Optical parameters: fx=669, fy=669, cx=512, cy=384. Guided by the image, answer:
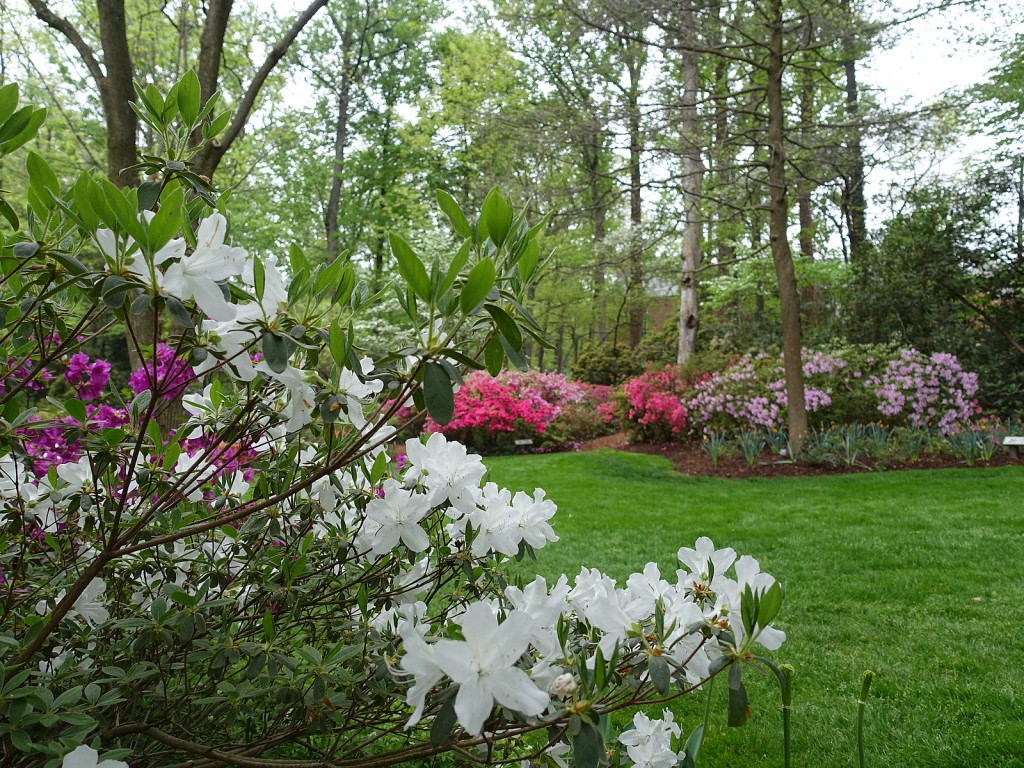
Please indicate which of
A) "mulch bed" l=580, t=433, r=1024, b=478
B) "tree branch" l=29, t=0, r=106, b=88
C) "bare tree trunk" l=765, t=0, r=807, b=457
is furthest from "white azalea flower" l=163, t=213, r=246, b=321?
"bare tree trunk" l=765, t=0, r=807, b=457

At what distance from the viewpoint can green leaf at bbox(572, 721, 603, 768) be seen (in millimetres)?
683

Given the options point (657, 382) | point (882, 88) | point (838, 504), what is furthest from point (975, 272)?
point (882, 88)

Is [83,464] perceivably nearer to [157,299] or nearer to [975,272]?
[157,299]

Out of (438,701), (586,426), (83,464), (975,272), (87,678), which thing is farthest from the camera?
(586,426)

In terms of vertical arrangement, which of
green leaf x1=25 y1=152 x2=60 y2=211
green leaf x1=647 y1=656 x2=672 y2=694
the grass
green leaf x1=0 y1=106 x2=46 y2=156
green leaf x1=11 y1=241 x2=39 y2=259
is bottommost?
the grass

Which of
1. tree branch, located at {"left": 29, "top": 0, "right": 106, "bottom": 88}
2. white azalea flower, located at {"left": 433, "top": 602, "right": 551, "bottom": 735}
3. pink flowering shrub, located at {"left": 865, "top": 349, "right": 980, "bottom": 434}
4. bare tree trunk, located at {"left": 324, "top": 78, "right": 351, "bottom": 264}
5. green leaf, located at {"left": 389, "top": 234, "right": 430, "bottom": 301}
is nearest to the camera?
white azalea flower, located at {"left": 433, "top": 602, "right": 551, "bottom": 735}

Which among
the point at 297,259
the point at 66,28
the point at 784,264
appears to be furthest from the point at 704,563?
the point at 784,264

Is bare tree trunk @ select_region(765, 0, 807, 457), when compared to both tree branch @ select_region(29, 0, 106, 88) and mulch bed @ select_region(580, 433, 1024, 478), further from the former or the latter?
tree branch @ select_region(29, 0, 106, 88)

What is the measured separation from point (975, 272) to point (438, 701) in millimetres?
11533

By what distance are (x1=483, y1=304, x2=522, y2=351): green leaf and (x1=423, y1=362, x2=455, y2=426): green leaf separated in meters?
0.09

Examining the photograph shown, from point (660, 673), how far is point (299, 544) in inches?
33.8

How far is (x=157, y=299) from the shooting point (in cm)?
74

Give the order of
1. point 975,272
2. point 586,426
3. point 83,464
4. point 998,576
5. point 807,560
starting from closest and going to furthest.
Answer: point 83,464
point 998,576
point 807,560
point 975,272
point 586,426

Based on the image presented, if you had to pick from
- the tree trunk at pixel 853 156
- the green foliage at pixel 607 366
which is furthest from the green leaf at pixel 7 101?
the green foliage at pixel 607 366
